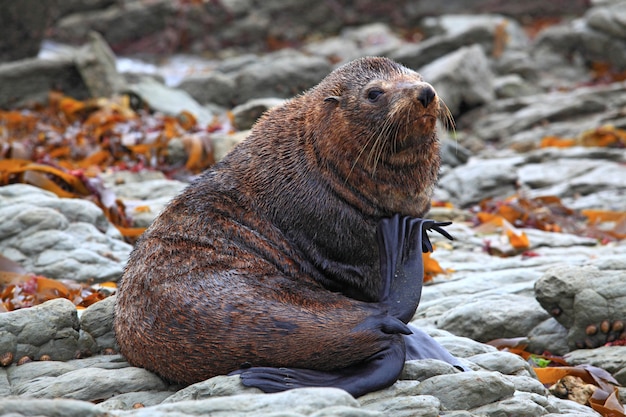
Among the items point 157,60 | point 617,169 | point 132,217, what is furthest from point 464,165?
point 157,60

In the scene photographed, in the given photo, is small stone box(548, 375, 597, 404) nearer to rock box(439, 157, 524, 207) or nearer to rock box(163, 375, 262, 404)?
rock box(163, 375, 262, 404)

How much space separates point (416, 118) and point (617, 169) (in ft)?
25.8

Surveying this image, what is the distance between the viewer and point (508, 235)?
8.90 metres

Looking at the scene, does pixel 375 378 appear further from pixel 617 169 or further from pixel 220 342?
pixel 617 169

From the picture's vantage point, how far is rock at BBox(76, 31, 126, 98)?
13773mm

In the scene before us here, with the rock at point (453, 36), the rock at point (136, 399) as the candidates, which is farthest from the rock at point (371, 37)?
the rock at point (136, 399)

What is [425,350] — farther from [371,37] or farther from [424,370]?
[371,37]

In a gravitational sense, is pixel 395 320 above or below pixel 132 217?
above

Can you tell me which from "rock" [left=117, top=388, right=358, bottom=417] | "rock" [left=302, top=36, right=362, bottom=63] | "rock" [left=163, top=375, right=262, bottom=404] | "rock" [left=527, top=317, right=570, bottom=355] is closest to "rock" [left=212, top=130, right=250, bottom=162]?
"rock" [left=527, top=317, right=570, bottom=355]

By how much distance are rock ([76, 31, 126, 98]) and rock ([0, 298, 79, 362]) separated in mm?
9055

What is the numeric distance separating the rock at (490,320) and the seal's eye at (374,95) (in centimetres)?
211

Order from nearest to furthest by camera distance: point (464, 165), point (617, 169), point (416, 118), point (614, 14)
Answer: point (416, 118) → point (617, 169) → point (464, 165) → point (614, 14)

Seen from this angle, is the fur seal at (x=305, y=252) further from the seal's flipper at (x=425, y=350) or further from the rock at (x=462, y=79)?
the rock at (x=462, y=79)

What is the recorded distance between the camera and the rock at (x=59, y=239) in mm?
6941
